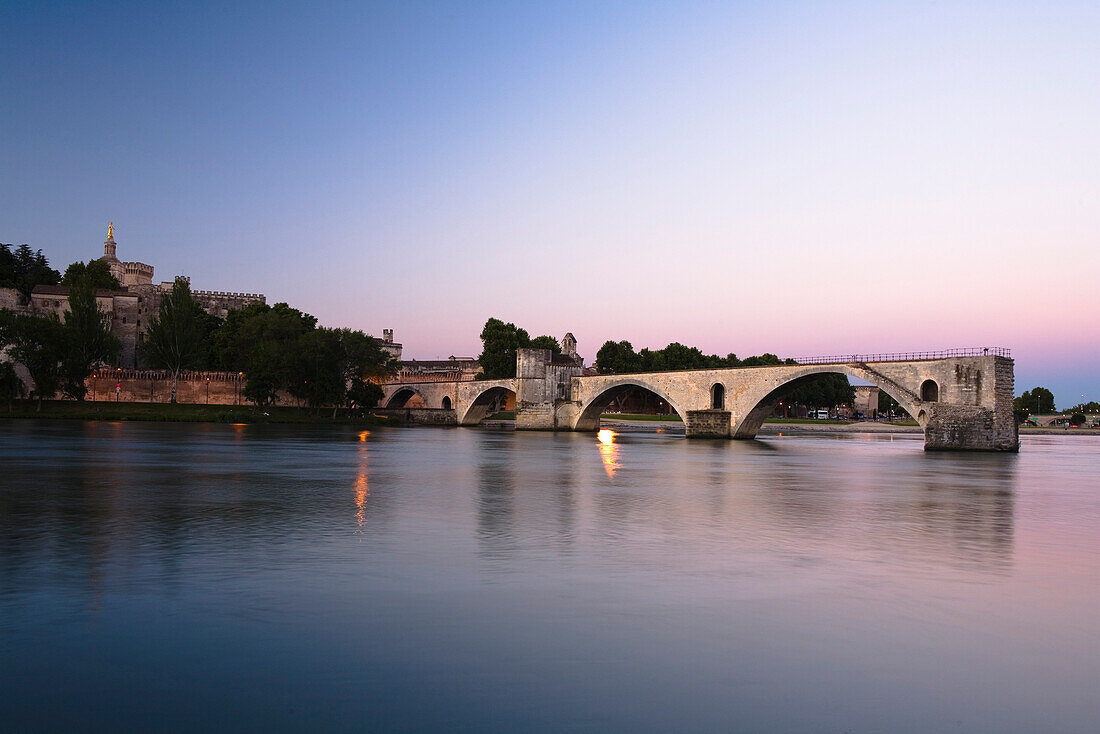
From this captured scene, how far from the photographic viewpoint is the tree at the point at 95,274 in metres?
95.7

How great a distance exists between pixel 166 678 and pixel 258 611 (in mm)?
1878

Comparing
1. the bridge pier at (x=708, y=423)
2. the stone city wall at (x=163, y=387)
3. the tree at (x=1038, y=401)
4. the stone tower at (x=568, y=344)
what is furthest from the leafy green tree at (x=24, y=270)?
the tree at (x=1038, y=401)

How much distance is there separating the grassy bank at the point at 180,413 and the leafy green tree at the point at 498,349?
2031 centimetres

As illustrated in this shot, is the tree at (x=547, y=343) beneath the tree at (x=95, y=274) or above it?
beneath

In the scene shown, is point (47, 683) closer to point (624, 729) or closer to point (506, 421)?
point (624, 729)

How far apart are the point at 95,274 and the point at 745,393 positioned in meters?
82.3

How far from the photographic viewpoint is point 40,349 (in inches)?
2408

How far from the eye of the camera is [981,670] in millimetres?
6137

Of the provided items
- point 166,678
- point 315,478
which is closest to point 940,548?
point 166,678

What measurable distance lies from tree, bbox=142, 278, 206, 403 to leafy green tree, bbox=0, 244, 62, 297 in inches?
923

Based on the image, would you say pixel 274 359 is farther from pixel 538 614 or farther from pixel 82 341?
pixel 538 614

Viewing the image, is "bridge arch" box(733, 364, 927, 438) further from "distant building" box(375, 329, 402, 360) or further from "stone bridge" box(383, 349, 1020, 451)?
"distant building" box(375, 329, 402, 360)

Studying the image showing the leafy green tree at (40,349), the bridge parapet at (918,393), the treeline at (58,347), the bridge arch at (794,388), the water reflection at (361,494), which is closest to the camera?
the water reflection at (361,494)

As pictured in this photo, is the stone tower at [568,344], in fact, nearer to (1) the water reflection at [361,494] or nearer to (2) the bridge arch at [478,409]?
(2) the bridge arch at [478,409]
